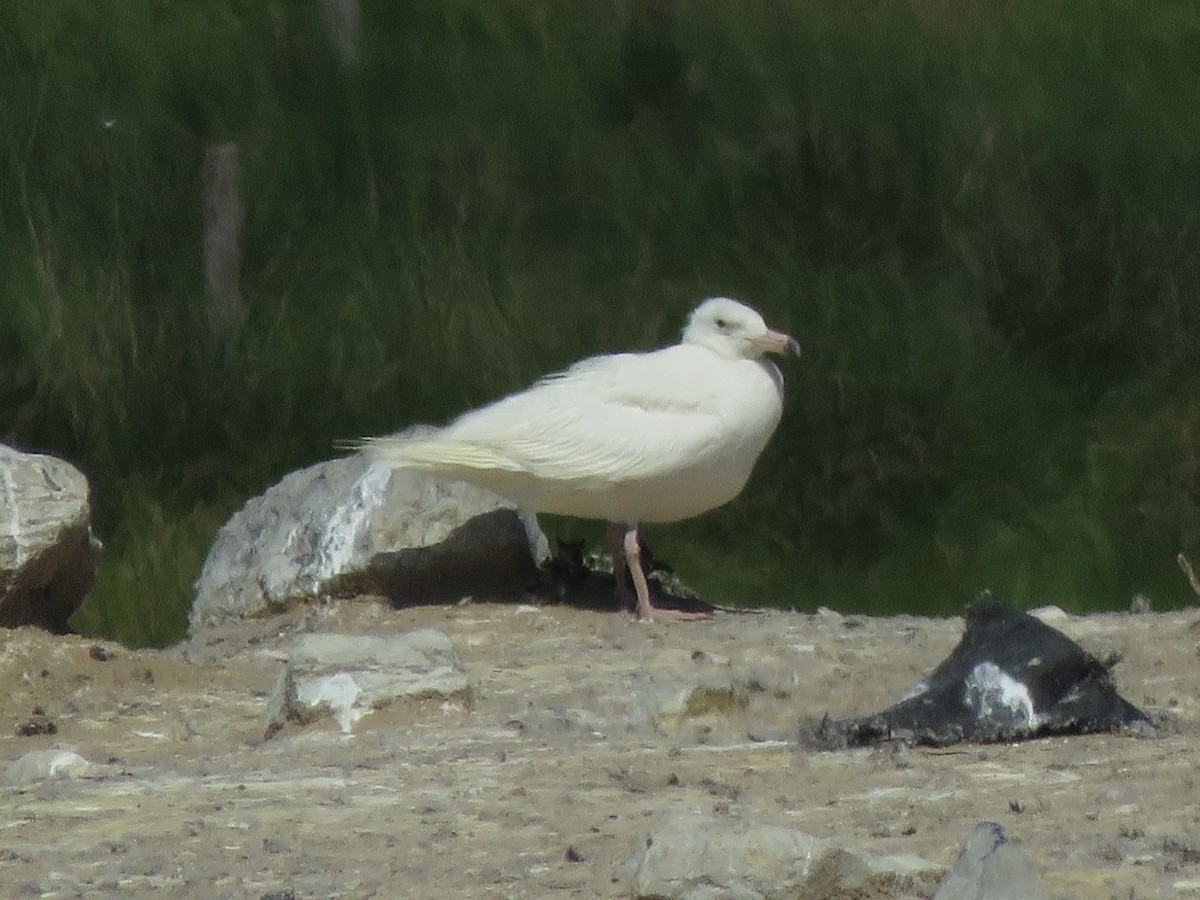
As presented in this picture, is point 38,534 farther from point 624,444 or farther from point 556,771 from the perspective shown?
point 556,771

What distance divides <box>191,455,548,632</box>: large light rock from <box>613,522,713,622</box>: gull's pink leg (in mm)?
401

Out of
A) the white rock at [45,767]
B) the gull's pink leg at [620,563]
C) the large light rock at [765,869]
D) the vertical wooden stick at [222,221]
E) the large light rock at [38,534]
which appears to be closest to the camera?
the large light rock at [765,869]

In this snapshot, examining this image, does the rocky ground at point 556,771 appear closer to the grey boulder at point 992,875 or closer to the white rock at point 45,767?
the white rock at point 45,767

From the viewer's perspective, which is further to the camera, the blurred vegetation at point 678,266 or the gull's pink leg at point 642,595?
the blurred vegetation at point 678,266

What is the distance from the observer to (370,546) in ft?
26.2

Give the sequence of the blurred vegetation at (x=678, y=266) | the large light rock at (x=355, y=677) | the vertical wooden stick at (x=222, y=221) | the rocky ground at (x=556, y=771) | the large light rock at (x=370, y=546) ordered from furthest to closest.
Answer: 1. the vertical wooden stick at (x=222, y=221)
2. the blurred vegetation at (x=678, y=266)
3. the large light rock at (x=370, y=546)
4. the large light rock at (x=355, y=677)
5. the rocky ground at (x=556, y=771)

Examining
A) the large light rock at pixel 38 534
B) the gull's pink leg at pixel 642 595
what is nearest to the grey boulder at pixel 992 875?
the large light rock at pixel 38 534

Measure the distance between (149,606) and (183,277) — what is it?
187 cm

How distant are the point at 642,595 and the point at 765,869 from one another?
3.79 metres

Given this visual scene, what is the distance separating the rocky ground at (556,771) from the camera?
A: 14.6ft

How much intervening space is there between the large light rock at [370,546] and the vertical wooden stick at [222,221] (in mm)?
1893

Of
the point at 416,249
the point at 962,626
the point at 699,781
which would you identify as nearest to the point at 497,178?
the point at 416,249

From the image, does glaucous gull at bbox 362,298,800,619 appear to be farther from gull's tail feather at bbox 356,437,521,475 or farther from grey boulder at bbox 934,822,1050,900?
grey boulder at bbox 934,822,1050,900

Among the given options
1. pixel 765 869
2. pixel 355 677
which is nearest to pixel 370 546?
pixel 355 677
